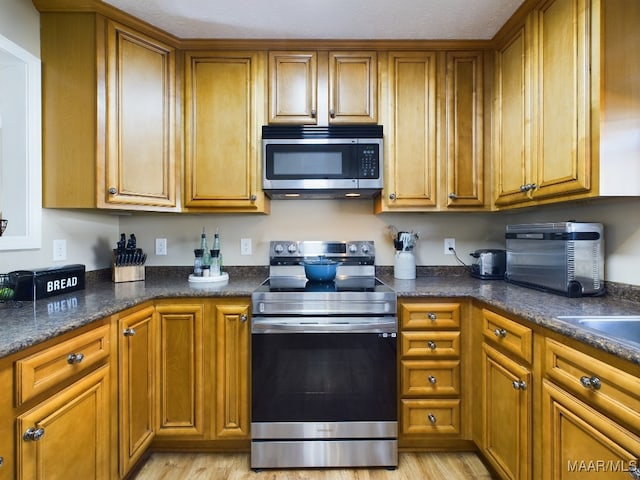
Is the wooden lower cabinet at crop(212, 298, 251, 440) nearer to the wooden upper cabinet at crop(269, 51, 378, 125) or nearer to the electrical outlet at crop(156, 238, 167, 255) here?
the electrical outlet at crop(156, 238, 167, 255)

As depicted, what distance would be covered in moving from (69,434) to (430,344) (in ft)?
5.10

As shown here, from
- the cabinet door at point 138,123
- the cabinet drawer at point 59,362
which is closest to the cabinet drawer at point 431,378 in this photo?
the cabinet drawer at point 59,362

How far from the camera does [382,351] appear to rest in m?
1.71

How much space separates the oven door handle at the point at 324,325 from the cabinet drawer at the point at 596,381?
701 mm

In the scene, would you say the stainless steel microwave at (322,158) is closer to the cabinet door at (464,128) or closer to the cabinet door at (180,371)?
the cabinet door at (464,128)

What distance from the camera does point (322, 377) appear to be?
171 cm

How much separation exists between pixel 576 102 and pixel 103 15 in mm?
2242

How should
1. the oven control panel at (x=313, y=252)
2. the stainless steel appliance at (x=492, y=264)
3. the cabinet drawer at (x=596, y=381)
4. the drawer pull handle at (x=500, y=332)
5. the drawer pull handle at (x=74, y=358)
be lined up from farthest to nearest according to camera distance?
the oven control panel at (x=313, y=252) → the stainless steel appliance at (x=492, y=264) → the drawer pull handle at (x=500, y=332) → the drawer pull handle at (x=74, y=358) → the cabinet drawer at (x=596, y=381)

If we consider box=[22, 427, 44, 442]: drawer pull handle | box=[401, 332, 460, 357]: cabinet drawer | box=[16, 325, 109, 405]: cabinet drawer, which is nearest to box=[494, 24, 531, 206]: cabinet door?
box=[401, 332, 460, 357]: cabinet drawer

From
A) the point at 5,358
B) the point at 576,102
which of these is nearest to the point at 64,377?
the point at 5,358

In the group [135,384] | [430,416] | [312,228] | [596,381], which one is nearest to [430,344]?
[430,416]

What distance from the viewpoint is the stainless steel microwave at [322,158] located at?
2.01m

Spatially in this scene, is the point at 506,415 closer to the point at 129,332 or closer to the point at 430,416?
the point at 430,416

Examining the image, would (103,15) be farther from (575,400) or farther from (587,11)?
(575,400)
